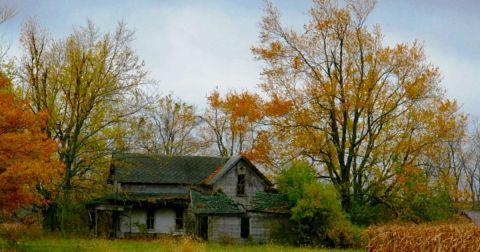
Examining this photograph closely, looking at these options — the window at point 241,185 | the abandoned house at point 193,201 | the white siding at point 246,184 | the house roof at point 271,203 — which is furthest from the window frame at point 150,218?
the house roof at point 271,203

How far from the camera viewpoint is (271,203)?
135 feet

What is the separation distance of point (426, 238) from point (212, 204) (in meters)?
20.8

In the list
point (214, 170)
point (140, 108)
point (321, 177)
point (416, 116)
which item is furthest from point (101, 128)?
point (416, 116)

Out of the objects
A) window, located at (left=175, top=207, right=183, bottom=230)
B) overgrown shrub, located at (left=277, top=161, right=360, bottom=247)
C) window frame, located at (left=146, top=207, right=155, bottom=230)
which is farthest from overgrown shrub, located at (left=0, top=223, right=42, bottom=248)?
overgrown shrub, located at (left=277, top=161, right=360, bottom=247)

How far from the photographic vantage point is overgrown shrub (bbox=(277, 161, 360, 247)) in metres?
36.9

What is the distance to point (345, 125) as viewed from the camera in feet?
130

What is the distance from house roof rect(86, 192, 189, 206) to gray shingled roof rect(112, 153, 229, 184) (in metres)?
1.20

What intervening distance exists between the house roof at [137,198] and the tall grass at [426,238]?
2057cm

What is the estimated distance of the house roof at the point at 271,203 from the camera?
40281 mm

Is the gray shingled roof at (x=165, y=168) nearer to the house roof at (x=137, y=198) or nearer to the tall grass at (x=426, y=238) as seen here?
the house roof at (x=137, y=198)

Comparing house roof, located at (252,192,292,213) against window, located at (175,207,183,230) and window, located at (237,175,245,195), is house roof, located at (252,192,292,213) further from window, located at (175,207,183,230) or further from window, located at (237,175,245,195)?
window, located at (175,207,183,230)

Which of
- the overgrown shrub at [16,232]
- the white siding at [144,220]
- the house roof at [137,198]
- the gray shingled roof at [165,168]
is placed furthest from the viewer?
the gray shingled roof at [165,168]

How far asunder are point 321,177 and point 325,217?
12.4ft

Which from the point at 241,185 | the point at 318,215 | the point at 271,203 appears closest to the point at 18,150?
the point at 318,215
